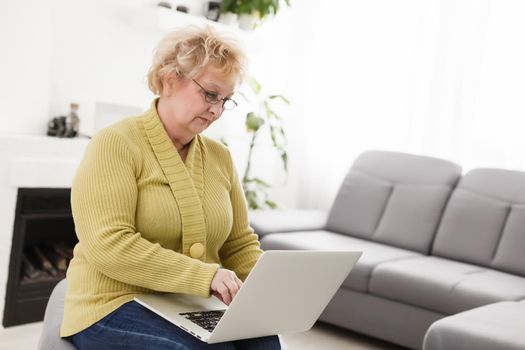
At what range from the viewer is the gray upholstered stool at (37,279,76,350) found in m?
1.74

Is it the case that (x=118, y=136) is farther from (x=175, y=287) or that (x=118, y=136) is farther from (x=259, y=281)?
(x=259, y=281)

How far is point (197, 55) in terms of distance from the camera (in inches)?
72.3

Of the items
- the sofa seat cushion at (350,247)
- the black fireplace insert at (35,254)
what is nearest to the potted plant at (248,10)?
the sofa seat cushion at (350,247)

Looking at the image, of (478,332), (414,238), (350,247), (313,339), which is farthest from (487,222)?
(478,332)

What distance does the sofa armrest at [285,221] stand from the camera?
3754mm

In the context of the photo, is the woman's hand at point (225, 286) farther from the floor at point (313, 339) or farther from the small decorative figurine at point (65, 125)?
the small decorative figurine at point (65, 125)

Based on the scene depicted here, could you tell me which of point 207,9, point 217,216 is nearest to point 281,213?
point 207,9

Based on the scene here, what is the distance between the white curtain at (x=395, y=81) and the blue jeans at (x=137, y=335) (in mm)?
2688

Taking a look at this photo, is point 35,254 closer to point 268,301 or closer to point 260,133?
point 260,133

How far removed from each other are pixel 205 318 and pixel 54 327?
0.42 metres

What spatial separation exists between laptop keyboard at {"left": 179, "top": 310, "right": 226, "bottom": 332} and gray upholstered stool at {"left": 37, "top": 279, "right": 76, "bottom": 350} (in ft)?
1.00

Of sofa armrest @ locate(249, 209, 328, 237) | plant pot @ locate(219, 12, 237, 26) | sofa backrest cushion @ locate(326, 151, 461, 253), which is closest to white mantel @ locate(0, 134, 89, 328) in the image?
sofa armrest @ locate(249, 209, 328, 237)

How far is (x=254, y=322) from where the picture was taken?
160 centimetres

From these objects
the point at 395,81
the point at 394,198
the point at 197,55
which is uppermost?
the point at 197,55
